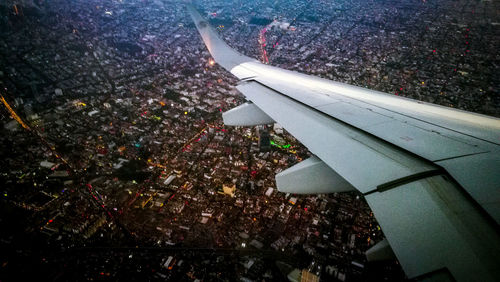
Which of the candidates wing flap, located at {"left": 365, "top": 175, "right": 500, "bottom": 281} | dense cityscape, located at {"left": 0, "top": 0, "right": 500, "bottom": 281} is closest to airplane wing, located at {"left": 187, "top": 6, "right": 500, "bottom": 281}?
wing flap, located at {"left": 365, "top": 175, "right": 500, "bottom": 281}

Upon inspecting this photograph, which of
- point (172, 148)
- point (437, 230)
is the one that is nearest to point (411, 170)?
point (437, 230)

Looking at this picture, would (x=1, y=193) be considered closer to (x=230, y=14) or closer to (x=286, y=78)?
(x=286, y=78)

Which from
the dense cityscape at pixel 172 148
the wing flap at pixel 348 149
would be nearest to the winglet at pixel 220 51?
the wing flap at pixel 348 149

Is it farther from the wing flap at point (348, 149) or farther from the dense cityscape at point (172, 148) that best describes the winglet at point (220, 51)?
the dense cityscape at point (172, 148)

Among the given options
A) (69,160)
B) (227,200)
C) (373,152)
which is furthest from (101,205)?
(373,152)

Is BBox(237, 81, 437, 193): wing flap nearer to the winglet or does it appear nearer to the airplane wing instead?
the airplane wing

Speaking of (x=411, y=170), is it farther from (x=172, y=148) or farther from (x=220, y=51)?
(x=172, y=148)
